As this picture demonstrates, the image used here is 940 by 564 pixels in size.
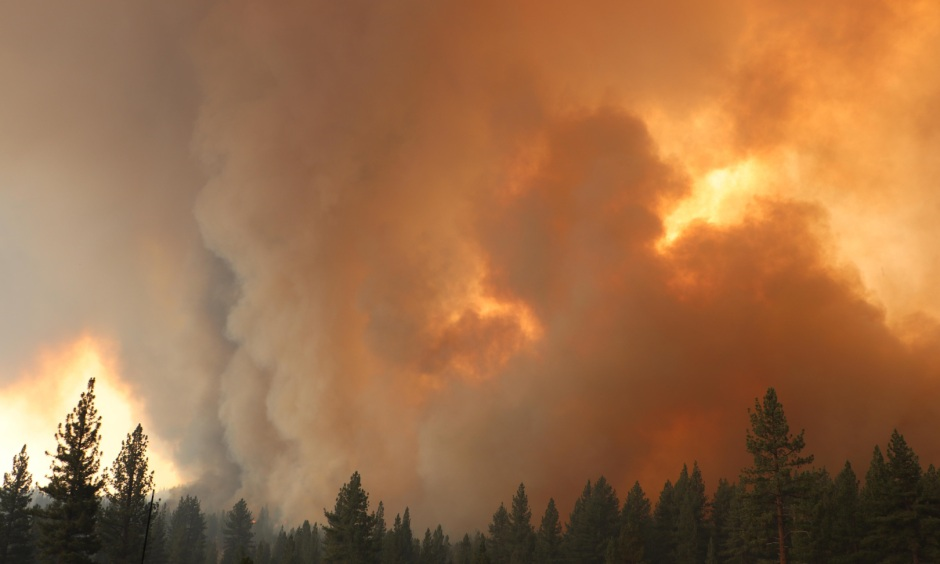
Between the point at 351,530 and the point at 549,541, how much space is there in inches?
1597

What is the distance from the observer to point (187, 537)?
14188 centimetres

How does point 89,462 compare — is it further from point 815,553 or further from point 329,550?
point 815,553

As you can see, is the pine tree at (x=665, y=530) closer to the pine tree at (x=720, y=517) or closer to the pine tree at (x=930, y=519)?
the pine tree at (x=720, y=517)

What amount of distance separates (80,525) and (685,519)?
78.3m

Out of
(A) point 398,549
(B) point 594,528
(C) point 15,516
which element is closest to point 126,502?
(C) point 15,516

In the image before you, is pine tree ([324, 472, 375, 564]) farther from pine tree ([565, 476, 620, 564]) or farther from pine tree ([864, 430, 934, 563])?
pine tree ([864, 430, 934, 563])

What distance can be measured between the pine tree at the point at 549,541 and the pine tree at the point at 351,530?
35.1 m

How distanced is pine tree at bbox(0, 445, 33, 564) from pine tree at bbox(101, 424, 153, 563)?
10909 mm

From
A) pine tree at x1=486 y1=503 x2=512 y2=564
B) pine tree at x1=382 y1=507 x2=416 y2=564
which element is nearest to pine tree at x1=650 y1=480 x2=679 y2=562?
pine tree at x1=486 y1=503 x2=512 y2=564

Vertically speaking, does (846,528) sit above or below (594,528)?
below

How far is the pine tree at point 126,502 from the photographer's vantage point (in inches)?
3078

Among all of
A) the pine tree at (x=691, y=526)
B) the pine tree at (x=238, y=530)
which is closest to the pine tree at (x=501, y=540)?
the pine tree at (x=691, y=526)

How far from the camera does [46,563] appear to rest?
74125mm

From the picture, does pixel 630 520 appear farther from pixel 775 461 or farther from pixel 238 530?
pixel 238 530
